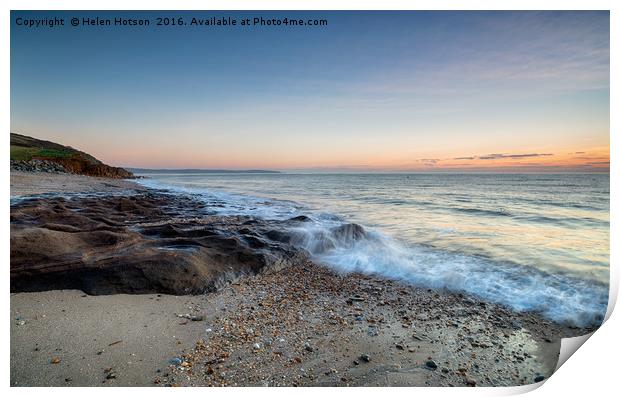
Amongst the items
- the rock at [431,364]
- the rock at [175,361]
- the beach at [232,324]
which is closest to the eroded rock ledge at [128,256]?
the beach at [232,324]

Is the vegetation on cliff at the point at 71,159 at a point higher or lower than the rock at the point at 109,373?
higher

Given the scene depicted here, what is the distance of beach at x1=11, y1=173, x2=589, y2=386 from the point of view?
226 centimetres

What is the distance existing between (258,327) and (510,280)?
310 cm

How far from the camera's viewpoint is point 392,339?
266cm

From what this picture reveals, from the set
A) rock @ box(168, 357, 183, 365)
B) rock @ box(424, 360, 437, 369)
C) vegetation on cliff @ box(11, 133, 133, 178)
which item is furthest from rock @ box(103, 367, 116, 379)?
vegetation on cliff @ box(11, 133, 133, 178)

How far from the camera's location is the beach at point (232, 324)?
2.26 metres

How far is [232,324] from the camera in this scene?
9.05 feet

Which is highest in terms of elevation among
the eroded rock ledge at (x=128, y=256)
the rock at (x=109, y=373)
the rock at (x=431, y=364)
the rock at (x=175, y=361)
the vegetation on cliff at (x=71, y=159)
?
the vegetation on cliff at (x=71, y=159)

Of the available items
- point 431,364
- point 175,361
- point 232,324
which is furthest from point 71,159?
point 431,364

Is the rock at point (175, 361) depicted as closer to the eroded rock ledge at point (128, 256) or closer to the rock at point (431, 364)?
the eroded rock ledge at point (128, 256)
